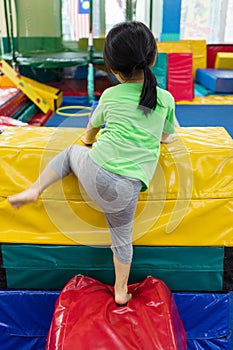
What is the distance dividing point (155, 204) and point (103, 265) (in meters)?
0.34

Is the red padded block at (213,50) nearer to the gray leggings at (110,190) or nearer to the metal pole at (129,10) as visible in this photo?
the metal pole at (129,10)

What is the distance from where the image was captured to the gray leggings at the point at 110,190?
1376mm

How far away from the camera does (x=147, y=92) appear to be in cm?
139

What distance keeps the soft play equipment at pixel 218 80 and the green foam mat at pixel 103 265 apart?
15.5ft

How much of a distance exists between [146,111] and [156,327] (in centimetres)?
75

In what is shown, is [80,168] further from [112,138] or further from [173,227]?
[173,227]

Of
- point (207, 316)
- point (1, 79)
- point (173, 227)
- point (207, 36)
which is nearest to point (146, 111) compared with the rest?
point (173, 227)

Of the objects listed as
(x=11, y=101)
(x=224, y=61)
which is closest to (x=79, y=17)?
(x=11, y=101)

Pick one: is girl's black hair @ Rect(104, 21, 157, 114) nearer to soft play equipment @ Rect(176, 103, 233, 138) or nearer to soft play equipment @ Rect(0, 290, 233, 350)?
soft play equipment @ Rect(0, 290, 233, 350)

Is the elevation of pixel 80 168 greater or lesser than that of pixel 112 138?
lesser

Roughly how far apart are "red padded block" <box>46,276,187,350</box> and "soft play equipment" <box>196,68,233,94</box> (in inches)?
193

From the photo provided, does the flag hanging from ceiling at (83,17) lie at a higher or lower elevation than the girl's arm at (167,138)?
higher

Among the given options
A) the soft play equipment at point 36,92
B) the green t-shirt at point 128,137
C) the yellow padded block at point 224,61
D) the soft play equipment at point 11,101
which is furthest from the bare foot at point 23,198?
the yellow padded block at point 224,61

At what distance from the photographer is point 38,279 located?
168 cm
